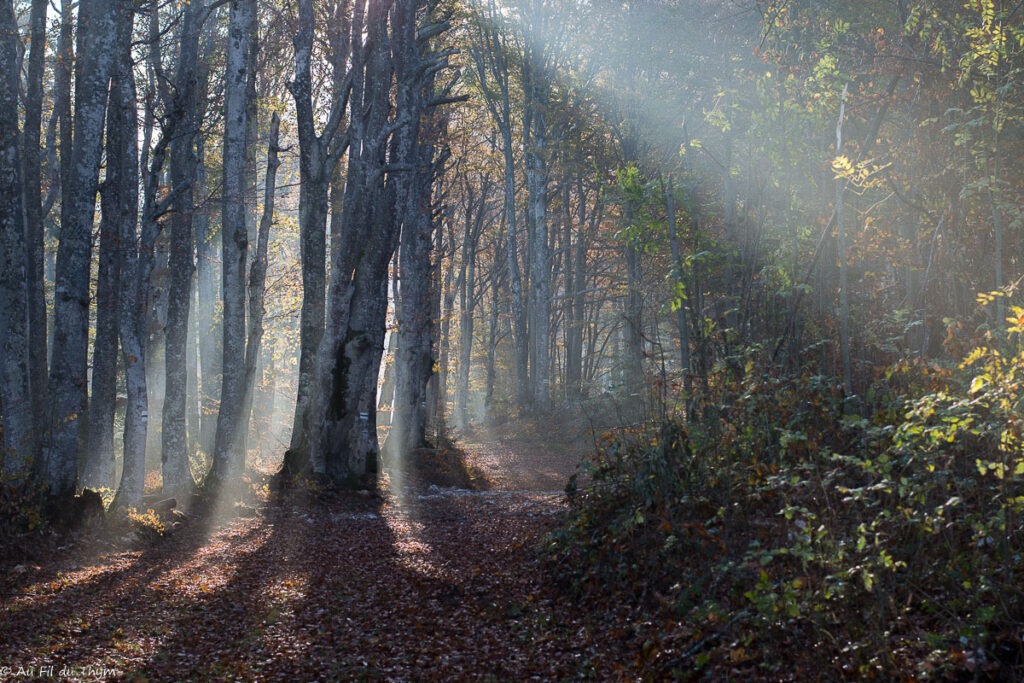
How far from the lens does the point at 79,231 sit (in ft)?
36.2

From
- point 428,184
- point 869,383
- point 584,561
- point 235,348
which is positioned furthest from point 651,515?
point 428,184

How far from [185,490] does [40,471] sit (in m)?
4.34

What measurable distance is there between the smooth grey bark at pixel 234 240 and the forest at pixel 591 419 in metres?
0.07

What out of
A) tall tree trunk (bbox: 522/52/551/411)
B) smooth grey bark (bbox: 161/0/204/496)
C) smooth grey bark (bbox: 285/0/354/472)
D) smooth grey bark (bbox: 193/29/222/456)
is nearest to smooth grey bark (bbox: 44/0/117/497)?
smooth grey bark (bbox: 161/0/204/496)

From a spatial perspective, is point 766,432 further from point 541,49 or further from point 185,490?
point 541,49

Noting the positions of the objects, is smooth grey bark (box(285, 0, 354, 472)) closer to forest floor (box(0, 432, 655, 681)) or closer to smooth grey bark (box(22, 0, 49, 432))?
forest floor (box(0, 432, 655, 681))

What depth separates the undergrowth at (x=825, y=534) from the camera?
4.84 meters

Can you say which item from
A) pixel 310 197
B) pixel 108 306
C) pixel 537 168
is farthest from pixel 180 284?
pixel 537 168

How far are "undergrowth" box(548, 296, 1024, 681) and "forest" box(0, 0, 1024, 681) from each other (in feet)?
0.11

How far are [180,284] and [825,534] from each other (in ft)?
45.6

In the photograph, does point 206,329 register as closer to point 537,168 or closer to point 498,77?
point 537,168

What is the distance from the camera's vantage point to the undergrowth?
4836mm

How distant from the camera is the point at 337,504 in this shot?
47.4 ft

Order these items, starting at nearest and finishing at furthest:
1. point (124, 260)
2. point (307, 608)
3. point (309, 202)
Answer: point (307, 608), point (124, 260), point (309, 202)
